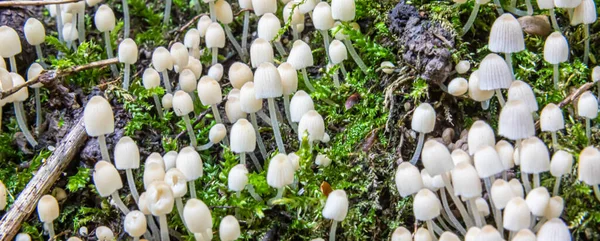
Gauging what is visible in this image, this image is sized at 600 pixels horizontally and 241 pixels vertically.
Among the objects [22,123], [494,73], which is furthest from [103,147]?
[494,73]

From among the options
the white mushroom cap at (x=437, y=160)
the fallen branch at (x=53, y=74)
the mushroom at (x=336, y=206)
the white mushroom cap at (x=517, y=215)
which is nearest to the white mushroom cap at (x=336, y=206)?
the mushroom at (x=336, y=206)

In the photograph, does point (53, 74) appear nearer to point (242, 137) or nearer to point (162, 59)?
point (162, 59)

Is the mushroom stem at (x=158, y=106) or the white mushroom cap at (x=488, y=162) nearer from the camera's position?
the white mushroom cap at (x=488, y=162)

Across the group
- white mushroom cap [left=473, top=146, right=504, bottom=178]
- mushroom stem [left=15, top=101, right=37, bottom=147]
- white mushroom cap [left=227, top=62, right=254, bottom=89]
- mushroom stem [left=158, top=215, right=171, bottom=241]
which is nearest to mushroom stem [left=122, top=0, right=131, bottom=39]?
mushroom stem [left=15, top=101, right=37, bottom=147]

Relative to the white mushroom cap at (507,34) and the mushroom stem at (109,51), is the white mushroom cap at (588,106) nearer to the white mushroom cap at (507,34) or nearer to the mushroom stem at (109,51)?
the white mushroom cap at (507,34)

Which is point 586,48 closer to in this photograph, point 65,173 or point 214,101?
point 214,101

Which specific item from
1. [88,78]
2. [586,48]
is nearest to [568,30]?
[586,48]
